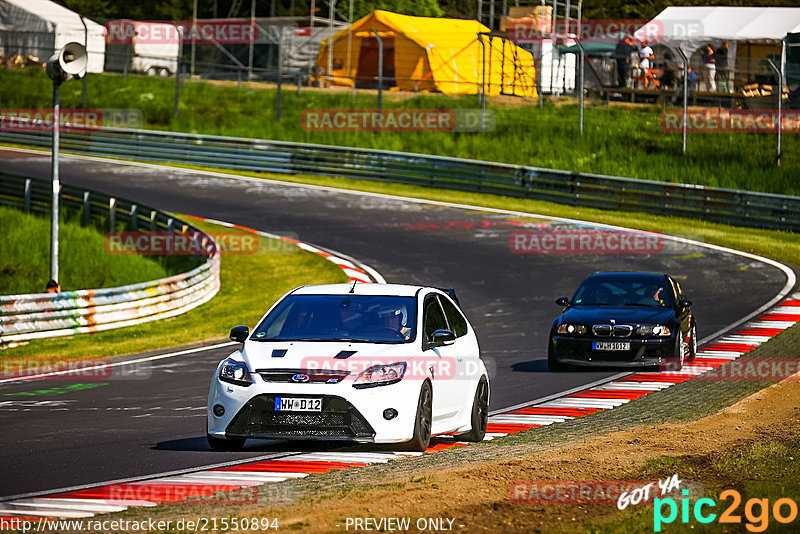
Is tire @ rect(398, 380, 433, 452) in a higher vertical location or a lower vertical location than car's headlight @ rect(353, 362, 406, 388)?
lower

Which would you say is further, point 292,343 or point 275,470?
point 292,343

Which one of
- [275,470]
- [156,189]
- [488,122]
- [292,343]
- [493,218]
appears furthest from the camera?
[488,122]

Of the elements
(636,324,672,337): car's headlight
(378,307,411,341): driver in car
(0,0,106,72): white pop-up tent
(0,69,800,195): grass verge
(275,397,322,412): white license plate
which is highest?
(0,0,106,72): white pop-up tent

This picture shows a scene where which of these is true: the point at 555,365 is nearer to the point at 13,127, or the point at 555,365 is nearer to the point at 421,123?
the point at 421,123

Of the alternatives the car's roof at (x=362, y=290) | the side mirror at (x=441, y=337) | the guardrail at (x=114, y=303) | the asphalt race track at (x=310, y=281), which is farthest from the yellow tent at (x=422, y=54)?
the side mirror at (x=441, y=337)

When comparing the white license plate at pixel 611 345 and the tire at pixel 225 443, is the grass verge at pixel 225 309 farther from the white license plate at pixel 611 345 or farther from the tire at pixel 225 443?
the tire at pixel 225 443

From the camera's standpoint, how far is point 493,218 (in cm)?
3506

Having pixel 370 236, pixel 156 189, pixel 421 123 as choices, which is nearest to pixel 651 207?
pixel 370 236

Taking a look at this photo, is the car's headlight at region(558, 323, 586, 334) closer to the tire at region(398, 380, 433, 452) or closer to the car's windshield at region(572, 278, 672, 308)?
the car's windshield at region(572, 278, 672, 308)

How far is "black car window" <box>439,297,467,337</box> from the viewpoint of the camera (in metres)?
11.8

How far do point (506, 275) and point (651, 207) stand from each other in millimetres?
10752

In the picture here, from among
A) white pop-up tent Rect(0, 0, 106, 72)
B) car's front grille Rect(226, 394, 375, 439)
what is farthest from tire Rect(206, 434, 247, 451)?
white pop-up tent Rect(0, 0, 106, 72)

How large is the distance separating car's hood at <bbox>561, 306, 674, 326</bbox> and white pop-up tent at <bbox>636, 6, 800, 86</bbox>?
3127 centimetres

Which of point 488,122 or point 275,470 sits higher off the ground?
point 488,122
